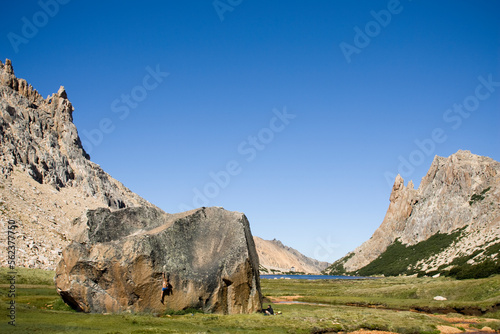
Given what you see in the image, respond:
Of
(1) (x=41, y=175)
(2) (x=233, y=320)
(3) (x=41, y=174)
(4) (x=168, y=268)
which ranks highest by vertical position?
(3) (x=41, y=174)

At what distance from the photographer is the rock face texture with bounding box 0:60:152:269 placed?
4065 inches

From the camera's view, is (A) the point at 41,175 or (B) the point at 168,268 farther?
(A) the point at 41,175

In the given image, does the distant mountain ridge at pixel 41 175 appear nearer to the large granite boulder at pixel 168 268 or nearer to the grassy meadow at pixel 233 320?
the large granite boulder at pixel 168 268

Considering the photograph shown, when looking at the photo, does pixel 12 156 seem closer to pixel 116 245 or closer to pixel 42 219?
pixel 42 219

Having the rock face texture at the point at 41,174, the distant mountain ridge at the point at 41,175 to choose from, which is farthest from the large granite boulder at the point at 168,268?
the rock face texture at the point at 41,174

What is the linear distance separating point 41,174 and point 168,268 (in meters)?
124

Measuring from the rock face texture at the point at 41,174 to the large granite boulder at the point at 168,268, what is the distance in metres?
53.7

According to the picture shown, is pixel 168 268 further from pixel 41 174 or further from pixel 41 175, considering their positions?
pixel 41 174

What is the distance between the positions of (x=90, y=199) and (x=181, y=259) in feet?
435

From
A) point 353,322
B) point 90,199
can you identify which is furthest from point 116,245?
point 90,199

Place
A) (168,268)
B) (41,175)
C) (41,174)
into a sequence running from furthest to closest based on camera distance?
(41,174) < (41,175) < (168,268)

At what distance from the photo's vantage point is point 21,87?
6781 inches

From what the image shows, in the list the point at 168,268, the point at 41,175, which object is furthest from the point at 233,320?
the point at 41,175

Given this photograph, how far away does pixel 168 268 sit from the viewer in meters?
41.8
